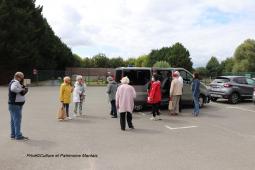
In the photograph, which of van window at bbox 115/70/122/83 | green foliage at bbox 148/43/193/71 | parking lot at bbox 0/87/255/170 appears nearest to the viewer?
parking lot at bbox 0/87/255/170

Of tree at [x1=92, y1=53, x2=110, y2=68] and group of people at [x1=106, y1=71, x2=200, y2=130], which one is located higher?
tree at [x1=92, y1=53, x2=110, y2=68]

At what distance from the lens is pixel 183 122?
1373 centimetres

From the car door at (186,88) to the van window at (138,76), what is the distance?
82.7 inches

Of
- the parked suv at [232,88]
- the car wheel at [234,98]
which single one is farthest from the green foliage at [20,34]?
the car wheel at [234,98]

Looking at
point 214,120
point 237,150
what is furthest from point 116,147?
point 214,120

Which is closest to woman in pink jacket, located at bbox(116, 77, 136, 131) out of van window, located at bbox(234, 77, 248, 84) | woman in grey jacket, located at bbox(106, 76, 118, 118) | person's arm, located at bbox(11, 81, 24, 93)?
woman in grey jacket, located at bbox(106, 76, 118, 118)

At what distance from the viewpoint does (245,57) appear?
79.8 m

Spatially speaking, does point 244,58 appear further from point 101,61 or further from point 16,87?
point 16,87

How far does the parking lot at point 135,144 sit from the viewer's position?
24.8 feet

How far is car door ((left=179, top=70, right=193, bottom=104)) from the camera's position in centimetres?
1773

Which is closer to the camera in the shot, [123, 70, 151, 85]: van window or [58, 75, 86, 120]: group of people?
[58, 75, 86, 120]: group of people

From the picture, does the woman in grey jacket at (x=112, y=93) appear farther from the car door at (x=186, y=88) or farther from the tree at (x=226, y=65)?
the tree at (x=226, y=65)

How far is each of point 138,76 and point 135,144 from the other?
737 centimetres

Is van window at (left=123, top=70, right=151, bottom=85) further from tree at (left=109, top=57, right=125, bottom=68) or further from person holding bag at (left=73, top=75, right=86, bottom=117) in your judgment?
tree at (left=109, top=57, right=125, bottom=68)
